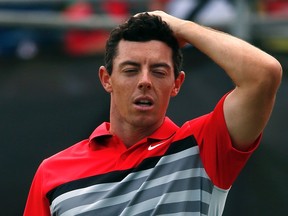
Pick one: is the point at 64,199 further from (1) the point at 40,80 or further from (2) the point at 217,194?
(1) the point at 40,80

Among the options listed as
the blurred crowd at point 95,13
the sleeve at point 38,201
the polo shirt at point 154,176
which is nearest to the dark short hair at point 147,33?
the polo shirt at point 154,176

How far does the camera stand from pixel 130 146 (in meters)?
3.55

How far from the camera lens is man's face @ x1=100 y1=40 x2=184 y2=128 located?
133 inches

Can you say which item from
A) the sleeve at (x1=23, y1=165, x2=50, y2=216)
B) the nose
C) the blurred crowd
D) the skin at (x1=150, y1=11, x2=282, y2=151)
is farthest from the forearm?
the blurred crowd

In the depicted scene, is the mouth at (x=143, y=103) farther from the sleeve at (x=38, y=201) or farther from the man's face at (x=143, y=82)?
the sleeve at (x=38, y=201)

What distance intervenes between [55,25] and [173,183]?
289 cm

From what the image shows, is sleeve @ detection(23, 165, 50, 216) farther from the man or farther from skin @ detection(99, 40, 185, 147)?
skin @ detection(99, 40, 185, 147)

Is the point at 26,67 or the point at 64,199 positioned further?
Result: the point at 26,67

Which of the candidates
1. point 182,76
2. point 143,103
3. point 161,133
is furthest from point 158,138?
point 182,76

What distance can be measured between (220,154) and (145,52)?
18.8 inches

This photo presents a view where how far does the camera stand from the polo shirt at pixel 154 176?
328 centimetres

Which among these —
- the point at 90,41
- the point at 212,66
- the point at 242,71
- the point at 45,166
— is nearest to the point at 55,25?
the point at 90,41

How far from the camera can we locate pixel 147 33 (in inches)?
136

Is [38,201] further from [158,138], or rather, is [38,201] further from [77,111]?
[77,111]
